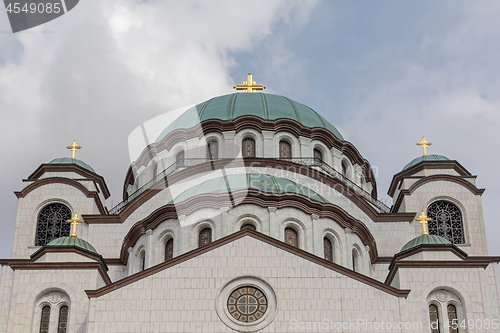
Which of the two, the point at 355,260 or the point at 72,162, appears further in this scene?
the point at 72,162

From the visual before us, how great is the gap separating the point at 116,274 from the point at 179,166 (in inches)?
259

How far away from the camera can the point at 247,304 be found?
84.9 feet

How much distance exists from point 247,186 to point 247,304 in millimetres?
8118

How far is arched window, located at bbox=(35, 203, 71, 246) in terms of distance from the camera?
36156 mm

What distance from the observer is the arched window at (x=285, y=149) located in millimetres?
39625

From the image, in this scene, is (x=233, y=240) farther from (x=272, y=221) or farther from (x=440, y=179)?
(x=440, y=179)

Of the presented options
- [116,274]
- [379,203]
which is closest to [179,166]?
[116,274]

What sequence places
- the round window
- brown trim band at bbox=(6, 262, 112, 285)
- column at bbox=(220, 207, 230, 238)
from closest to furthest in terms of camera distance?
1. the round window
2. brown trim band at bbox=(6, 262, 112, 285)
3. column at bbox=(220, 207, 230, 238)

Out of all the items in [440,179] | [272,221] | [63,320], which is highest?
[440,179]

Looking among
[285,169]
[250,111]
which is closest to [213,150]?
[250,111]

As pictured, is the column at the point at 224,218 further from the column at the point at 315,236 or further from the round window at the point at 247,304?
the round window at the point at 247,304

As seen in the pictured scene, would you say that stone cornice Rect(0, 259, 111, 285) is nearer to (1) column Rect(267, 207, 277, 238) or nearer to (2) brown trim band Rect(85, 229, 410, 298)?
(2) brown trim band Rect(85, 229, 410, 298)

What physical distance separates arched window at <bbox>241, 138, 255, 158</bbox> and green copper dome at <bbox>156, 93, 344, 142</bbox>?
51.8 inches

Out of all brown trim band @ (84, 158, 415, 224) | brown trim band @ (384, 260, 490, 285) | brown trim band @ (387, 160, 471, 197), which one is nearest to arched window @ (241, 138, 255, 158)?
brown trim band @ (84, 158, 415, 224)
